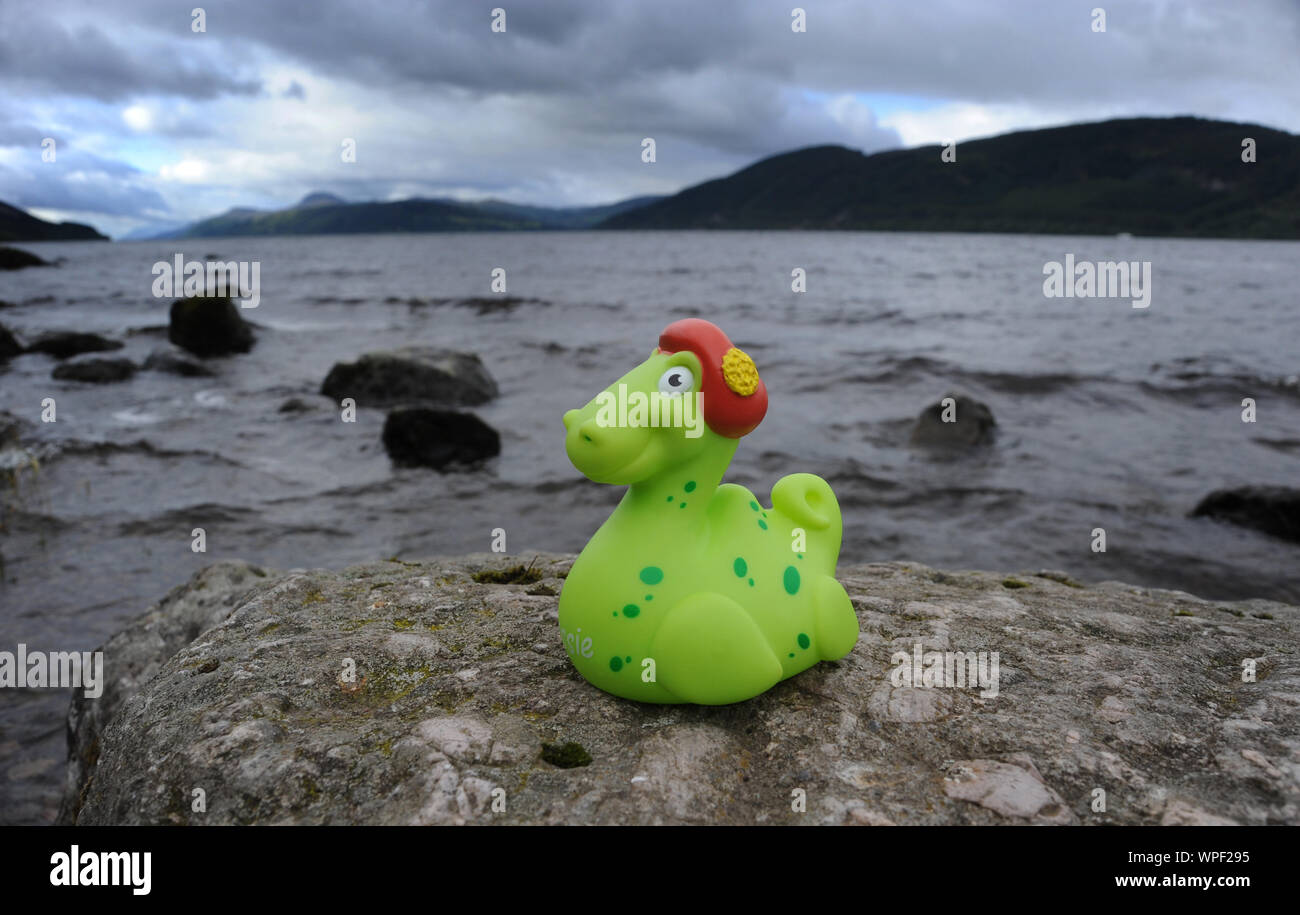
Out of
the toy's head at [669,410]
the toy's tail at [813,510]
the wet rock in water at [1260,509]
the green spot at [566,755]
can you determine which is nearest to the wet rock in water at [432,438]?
the toy's tail at [813,510]

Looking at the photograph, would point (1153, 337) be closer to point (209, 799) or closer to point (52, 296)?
point (209, 799)

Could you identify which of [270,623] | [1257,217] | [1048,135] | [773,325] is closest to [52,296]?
[773,325]

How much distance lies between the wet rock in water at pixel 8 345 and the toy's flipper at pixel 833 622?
25.8 meters

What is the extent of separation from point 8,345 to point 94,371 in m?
5.58

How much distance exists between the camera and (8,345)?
22625 mm

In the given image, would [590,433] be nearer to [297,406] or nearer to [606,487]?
[606,487]

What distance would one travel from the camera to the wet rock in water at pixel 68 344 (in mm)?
23016

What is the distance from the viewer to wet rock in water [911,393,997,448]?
1366 centimetres

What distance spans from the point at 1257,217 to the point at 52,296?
144 m

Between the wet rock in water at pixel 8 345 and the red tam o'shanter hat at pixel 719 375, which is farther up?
the wet rock in water at pixel 8 345

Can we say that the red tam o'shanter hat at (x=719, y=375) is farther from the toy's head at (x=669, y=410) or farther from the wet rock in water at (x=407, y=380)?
the wet rock in water at (x=407, y=380)

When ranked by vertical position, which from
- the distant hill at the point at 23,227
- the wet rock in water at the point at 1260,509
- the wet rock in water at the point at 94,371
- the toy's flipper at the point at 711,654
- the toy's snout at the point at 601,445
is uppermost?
the distant hill at the point at 23,227

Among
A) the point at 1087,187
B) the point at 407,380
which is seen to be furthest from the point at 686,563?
the point at 1087,187

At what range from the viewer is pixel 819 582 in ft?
13.0
